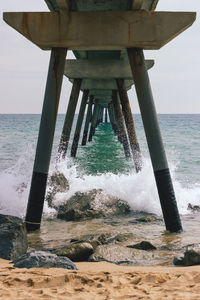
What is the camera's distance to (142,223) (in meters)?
6.49

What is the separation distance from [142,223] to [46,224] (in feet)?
5.23

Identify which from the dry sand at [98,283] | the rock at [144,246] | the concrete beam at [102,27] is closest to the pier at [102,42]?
the concrete beam at [102,27]

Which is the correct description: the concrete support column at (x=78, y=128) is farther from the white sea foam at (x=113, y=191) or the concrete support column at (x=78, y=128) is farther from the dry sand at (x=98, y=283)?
the dry sand at (x=98, y=283)

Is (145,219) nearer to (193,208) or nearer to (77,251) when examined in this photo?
(193,208)

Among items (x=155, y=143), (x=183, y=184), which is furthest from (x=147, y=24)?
(x=183, y=184)

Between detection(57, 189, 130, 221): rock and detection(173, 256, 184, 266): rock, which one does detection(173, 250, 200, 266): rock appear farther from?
detection(57, 189, 130, 221): rock

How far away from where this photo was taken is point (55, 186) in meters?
8.57

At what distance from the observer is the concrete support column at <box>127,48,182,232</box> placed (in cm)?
592

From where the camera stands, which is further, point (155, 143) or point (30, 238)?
point (155, 143)

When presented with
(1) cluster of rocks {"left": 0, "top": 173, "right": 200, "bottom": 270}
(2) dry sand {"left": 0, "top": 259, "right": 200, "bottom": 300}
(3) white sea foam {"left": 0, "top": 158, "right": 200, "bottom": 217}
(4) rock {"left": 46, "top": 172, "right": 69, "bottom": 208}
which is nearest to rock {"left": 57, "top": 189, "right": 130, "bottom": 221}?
(3) white sea foam {"left": 0, "top": 158, "right": 200, "bottom": 217}

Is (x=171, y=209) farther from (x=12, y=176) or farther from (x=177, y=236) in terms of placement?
(x=12, y=176)

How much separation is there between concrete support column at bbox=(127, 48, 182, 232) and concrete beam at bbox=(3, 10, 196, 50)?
0.96ft

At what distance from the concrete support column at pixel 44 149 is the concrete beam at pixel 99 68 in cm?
473

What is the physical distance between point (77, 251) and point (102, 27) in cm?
350
